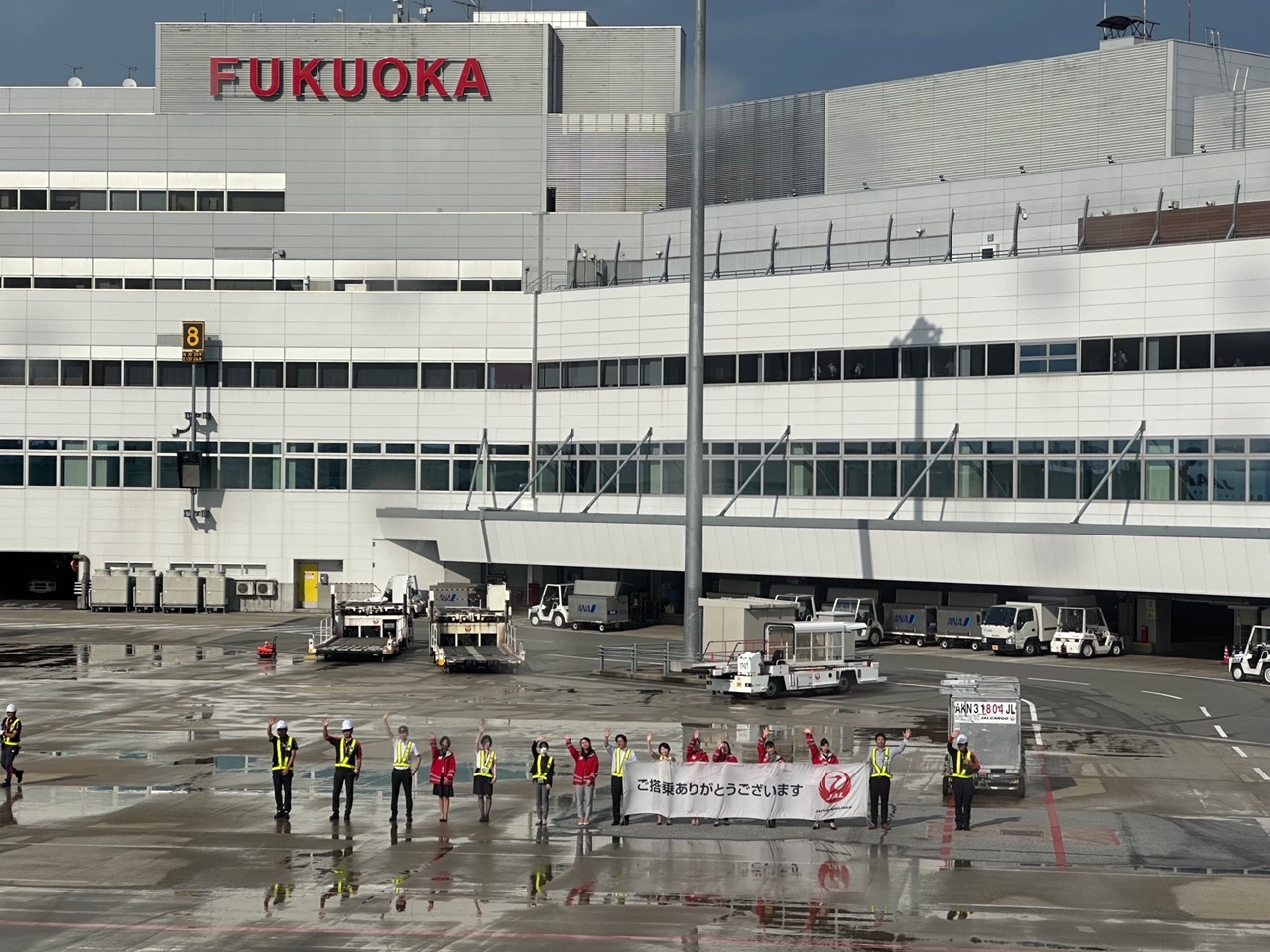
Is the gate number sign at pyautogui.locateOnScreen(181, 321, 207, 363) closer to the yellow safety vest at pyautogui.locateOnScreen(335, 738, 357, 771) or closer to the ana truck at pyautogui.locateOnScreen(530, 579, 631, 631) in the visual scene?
the ana truck at pyautogui.locateOnScreen(530, 579, 631, 631)

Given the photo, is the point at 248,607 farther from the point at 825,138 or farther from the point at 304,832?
the point at 304,832

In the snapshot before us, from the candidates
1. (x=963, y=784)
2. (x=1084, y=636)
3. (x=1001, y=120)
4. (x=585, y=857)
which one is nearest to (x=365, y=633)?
(x=1084, y=636)

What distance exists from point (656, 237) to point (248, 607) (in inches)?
1191

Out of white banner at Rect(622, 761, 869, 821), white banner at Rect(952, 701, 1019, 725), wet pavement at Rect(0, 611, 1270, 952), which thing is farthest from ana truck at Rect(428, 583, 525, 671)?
white banner at Rect(622, 761, 869, 821)

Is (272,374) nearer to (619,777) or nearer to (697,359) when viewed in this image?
(697,359)

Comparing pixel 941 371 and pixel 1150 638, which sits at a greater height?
pixel 941 371

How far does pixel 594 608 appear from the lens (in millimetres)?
74875

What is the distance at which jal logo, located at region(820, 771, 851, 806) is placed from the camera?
2878 cm

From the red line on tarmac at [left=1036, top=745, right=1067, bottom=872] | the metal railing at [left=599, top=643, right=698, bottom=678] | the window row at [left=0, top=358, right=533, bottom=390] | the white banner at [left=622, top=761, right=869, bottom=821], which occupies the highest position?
the window row at [left=0, top=358, right=533, bottom=390]

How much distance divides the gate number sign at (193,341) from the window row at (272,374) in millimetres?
1110

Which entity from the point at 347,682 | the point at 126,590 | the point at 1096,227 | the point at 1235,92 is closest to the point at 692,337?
the point at 347,682

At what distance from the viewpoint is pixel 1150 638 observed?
224 feet

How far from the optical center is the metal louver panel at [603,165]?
87625mm

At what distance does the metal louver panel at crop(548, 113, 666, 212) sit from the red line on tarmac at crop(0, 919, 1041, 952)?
6953 cm
